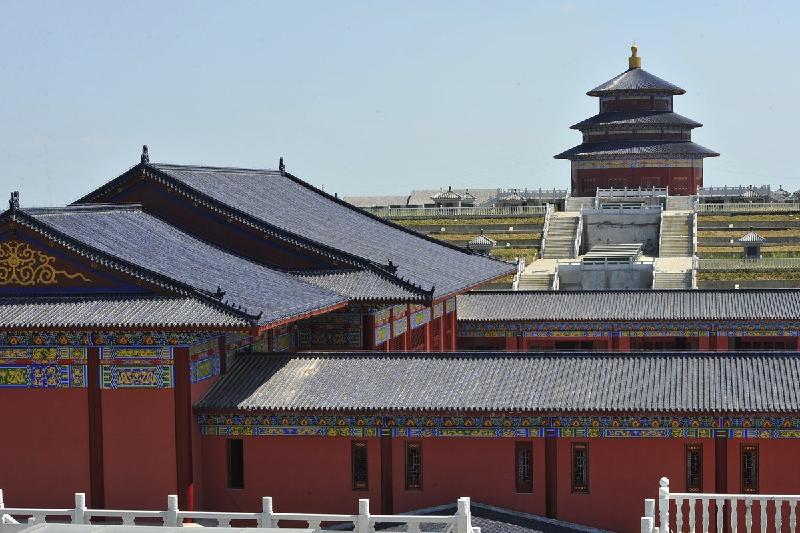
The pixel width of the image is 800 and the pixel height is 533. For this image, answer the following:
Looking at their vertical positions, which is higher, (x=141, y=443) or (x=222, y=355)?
(x=222, y=355)

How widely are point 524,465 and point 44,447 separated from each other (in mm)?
9528

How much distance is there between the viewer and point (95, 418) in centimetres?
2608

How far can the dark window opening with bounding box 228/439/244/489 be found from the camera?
27.1 m

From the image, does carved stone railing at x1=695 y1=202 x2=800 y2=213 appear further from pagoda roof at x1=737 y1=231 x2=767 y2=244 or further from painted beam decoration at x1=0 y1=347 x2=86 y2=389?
painted beam decoration at x1=0 y1=347 x2=86 y2=389

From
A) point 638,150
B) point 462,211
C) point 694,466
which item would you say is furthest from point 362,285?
point 638,150

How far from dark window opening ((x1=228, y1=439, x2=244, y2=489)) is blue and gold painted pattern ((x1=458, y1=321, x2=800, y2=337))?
17897 mm

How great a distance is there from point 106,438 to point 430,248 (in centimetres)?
2001

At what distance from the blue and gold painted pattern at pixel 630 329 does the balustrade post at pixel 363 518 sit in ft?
78.6

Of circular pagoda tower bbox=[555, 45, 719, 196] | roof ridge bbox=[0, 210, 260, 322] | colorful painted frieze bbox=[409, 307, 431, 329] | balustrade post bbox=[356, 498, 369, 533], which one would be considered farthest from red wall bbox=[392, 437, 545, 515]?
circular pagoda tower bbox=[555, 45, 719, 196]

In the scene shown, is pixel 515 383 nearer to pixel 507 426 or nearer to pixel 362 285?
pixel 507 426

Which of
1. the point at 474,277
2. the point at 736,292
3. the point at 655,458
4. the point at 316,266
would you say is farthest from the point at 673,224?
the point at 655,458

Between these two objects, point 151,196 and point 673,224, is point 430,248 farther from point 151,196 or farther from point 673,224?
point 673,224

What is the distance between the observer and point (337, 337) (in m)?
33.1

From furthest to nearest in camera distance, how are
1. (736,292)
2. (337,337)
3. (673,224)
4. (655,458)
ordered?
(673,224), (736,292), (337,337), (655,458)
